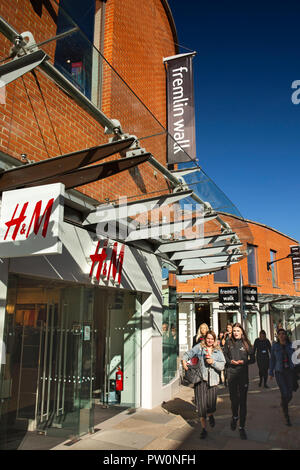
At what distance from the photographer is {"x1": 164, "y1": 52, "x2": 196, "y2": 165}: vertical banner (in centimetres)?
1027

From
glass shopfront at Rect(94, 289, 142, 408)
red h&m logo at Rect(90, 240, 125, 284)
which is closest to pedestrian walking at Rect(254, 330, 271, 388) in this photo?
glass shopfront at Rect(94, 289, 142, 408)

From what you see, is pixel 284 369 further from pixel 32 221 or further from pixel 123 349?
pixel 32 221

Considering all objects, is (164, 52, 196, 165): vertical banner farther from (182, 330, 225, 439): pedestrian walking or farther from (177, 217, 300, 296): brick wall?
(177, 217, 300, 296): brick wall

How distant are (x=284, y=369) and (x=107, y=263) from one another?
404 centimetres

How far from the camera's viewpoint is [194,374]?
6.67m

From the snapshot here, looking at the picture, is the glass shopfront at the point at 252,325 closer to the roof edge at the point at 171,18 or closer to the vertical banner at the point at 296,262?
the vertical banner at the point at 296,262

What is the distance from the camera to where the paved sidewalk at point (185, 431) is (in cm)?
585

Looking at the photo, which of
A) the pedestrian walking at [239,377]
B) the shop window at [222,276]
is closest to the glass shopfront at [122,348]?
the pedestrian walking at [239,377]

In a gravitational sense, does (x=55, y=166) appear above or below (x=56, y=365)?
above

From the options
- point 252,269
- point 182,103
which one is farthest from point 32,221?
point 252,269

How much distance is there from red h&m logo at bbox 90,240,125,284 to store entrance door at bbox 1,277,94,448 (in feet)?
1.67

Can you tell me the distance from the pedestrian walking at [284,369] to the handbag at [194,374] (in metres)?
1.85

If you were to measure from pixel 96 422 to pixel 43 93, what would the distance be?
5951 millimetres
